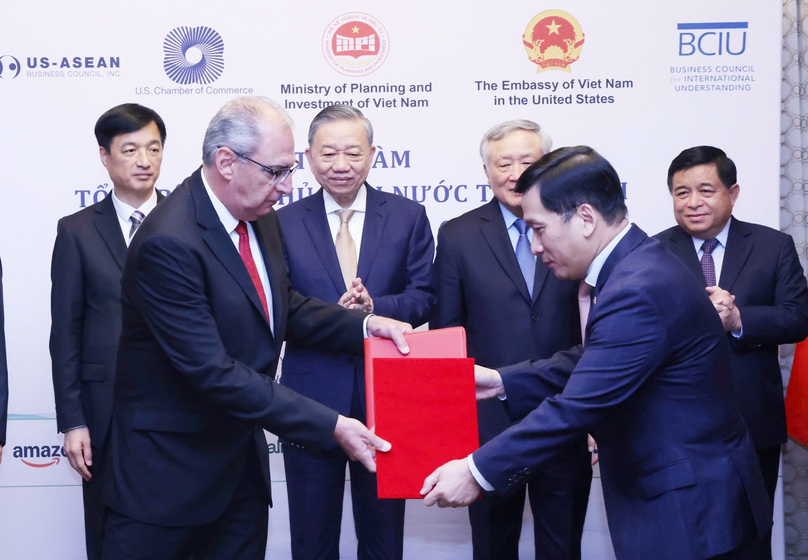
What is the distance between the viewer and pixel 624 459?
1986 millimetres

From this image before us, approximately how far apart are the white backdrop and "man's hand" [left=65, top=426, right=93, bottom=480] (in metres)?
1.02

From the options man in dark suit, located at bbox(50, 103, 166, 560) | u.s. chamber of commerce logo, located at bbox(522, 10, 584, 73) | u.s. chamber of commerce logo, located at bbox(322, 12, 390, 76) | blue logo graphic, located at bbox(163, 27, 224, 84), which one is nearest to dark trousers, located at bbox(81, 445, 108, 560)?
man in dark suit, located at bbox(50, 103, 166, 560)

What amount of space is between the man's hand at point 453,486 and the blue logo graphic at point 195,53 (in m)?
2.39

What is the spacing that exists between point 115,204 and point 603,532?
8.71 feet

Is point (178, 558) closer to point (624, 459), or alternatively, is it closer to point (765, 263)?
point (624, 459)

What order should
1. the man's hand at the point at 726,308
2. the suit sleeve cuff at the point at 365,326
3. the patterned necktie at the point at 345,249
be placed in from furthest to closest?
the patterned necktie at the point at 345,249 → the man's hand at the point at 726,308 → the suit sleeve cuff at the point at 365,326

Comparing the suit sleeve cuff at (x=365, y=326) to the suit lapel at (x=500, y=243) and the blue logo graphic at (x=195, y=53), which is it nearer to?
the suit lapel at (x=500, y=243)

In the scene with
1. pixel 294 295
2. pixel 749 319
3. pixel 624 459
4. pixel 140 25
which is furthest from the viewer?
pixel 140 25

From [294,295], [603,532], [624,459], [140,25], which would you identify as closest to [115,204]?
[294,295]

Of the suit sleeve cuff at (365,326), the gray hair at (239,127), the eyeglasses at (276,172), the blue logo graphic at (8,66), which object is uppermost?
the blue logo graphic at (8,66)

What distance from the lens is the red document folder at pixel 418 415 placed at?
220 centimetres

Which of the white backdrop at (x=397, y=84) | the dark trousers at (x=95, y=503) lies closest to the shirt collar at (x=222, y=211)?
the dark trousers at (x=95, y=503)

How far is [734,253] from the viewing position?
10.6 ft

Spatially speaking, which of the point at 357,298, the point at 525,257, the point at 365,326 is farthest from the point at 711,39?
the point at 365,326
